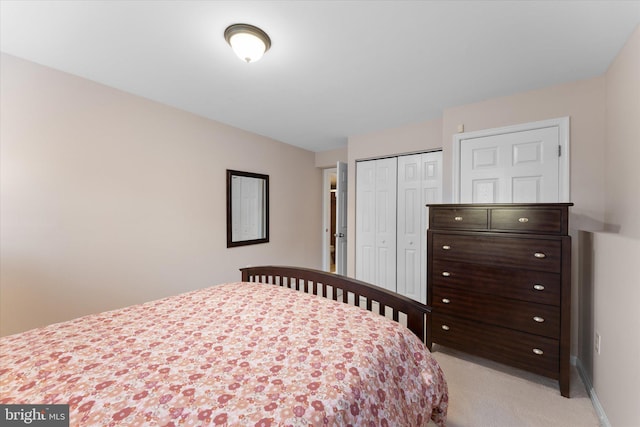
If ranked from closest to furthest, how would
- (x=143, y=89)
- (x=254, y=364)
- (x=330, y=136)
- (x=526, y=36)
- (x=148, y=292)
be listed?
(x=254, y=364) < (x=526, y=36) < (x=143, y=89) < (x=148, y=292) < (x=330, y=136)

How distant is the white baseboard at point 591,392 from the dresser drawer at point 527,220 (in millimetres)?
1140

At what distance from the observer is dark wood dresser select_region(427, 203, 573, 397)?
73.1 inches

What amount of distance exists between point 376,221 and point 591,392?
98.2 inches

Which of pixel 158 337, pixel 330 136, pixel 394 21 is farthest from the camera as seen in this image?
pixel 330 136

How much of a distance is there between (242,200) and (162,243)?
1.16 m

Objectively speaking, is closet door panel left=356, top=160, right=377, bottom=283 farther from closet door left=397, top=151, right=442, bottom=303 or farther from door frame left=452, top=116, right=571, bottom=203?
door frame left=452, top=116, right=571, bottom=203

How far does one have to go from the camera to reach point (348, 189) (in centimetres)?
399

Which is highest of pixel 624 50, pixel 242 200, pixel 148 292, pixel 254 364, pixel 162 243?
pixel 624 50

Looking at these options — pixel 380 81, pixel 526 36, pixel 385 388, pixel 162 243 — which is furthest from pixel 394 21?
pixel 162 243

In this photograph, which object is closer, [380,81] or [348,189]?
[380,81]

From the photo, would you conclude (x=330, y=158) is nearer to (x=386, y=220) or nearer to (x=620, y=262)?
(x=386, y=220)

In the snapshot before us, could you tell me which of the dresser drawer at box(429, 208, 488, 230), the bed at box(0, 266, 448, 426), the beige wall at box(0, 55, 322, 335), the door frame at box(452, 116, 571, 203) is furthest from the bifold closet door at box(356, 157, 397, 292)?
the bed at box(0, 266, 448, 426)

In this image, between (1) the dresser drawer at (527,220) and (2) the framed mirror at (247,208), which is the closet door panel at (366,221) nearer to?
(2) the framed mirror at (247,208)

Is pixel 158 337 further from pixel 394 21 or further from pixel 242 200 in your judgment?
pixel 242 200
